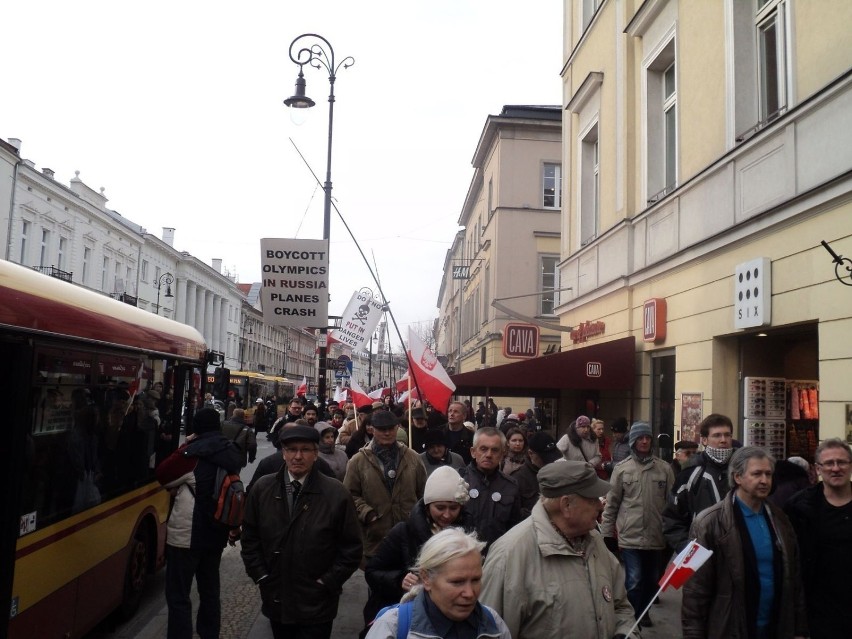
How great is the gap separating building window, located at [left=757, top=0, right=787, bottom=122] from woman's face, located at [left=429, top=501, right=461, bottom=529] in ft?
24.0

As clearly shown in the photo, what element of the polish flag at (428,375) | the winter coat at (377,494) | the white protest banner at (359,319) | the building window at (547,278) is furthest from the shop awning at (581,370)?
the building window at (547,278)

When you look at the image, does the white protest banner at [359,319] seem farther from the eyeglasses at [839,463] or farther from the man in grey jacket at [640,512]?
the eyeglasses at [839,463]

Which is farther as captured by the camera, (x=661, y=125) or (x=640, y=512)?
(x=661, y=125)

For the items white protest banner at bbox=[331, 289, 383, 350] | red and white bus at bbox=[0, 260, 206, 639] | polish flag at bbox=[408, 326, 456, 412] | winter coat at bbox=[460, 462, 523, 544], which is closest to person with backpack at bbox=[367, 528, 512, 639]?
winter coat at bbox=[460, 462, 523, 544]

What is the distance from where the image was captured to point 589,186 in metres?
18.2

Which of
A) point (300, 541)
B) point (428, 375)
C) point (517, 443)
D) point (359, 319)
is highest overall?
point (359, 319)

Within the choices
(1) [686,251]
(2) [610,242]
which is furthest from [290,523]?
(2) [610,242]

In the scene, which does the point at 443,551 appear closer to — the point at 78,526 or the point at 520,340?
the point at 78,526

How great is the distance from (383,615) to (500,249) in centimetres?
2933

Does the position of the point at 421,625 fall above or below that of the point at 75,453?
below

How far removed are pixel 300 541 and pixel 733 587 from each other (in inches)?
94.4

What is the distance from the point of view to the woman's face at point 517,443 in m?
7.49

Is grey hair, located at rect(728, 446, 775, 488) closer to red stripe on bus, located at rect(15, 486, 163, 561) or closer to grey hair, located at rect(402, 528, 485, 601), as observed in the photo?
grey hair, located at rect(402, 528, 485, 601)

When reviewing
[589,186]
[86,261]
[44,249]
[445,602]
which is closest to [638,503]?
[445,602]
